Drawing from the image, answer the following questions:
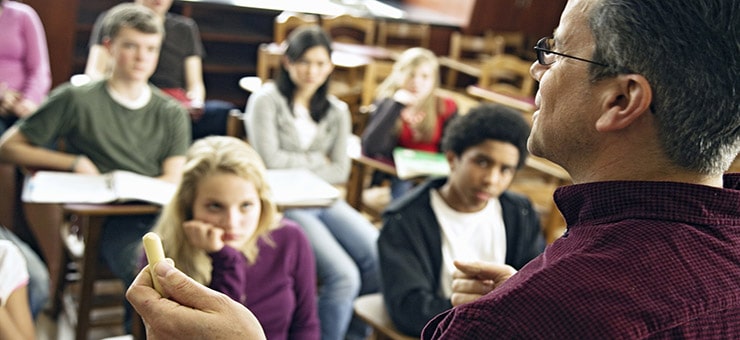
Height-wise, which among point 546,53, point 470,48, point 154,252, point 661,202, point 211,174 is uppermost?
point 546,53

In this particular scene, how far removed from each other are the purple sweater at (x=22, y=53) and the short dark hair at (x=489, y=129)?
78.2 inches

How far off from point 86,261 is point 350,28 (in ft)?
15.3

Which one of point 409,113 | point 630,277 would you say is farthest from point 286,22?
point 630,277

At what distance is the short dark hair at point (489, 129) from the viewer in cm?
235

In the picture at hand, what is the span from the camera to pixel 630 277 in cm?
74

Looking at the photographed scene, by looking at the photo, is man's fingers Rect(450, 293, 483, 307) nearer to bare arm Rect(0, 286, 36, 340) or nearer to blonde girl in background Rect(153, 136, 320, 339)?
blonde girl in background Rect(153, 136, 320, 339)

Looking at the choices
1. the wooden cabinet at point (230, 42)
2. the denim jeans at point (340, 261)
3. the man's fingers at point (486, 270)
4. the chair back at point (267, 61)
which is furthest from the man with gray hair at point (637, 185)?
the wooden cabinet at point (230, 42)

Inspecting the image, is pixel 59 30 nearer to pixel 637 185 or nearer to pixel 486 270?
pixel 486 270

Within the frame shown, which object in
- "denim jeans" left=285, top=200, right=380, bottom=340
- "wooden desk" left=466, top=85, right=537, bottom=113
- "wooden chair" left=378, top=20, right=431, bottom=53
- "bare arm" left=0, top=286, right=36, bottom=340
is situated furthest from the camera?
"wooden chair" left=378, top=20, right=431, bottom=53

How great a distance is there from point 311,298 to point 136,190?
0.69m

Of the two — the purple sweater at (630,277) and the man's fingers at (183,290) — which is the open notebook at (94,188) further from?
the purple sweater at (630,277)

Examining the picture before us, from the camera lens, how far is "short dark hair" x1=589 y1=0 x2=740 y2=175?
77cm

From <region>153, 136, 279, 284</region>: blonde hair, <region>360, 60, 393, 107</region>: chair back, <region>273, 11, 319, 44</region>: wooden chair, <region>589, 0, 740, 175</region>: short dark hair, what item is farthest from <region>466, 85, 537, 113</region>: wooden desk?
<region>589, 0, 740, 175</region>: short dark hair

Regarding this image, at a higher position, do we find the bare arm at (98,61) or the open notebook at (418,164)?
the bare arm at (98,61)
